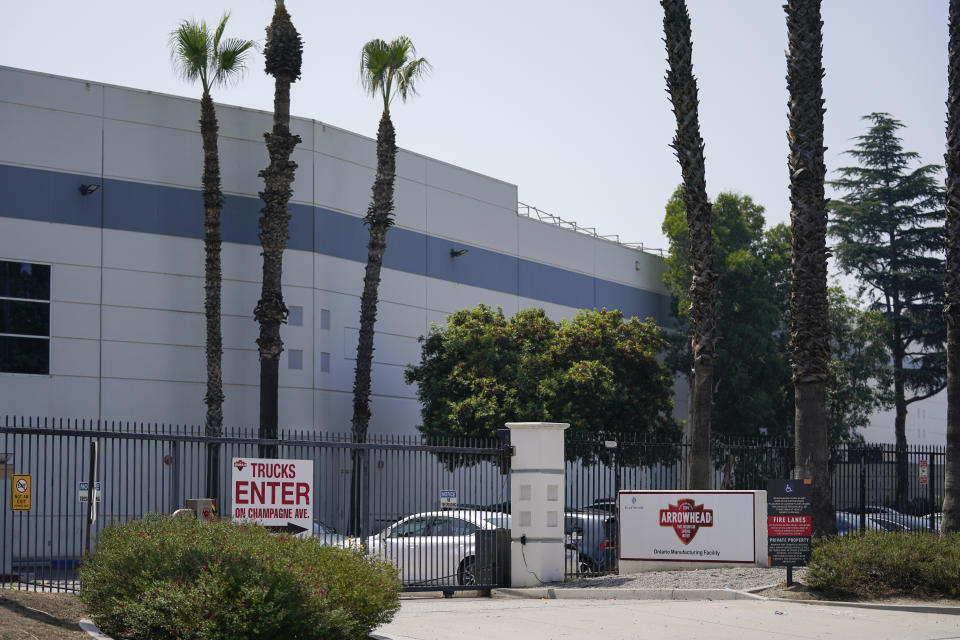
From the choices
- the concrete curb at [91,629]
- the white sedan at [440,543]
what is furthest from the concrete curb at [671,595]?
the concrete curb at [91,629]

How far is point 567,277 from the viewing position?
48844mm

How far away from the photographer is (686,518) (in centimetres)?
2061

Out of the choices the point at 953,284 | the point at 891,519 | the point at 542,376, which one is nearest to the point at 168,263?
the point at 542,376

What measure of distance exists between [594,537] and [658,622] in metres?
7.63

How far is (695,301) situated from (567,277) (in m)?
25.2

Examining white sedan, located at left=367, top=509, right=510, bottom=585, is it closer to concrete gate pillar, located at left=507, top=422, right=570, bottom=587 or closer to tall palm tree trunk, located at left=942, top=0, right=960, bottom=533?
concrete gate pillar, located at left=507, top=422, right=570, bottom=587

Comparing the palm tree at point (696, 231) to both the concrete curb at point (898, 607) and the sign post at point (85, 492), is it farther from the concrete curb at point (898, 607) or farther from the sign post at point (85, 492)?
the sign post at point (85, 492)

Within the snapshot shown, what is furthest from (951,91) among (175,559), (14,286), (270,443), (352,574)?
(14,286)

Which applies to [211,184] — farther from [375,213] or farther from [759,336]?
[759,336]

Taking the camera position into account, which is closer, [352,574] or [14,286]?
[352,574]

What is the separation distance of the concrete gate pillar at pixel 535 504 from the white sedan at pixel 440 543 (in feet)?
1.63

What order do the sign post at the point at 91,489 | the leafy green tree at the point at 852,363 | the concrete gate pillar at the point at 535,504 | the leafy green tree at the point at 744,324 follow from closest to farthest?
the sign post at the point at 91,489
the concrete gate pillar at the point at 535,504
the leafy green tree at the point at 744,324
the leafy green tree at the point at 852,363

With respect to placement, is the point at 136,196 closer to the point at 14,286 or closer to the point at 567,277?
the point at 14,286

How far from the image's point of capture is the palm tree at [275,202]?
33.0 meters
